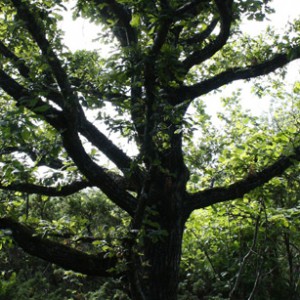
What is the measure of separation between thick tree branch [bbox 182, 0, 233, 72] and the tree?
2 centimetres

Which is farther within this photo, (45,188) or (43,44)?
(45,188)

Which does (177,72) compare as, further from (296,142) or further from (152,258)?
(152,258)

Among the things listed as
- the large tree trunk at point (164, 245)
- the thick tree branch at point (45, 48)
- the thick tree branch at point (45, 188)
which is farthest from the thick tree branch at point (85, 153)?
the thick tree branch at point (45, 188)

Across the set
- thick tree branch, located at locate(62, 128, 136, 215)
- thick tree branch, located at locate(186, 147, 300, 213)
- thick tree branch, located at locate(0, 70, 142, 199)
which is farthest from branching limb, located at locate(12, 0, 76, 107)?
thick tree branch, located at locate(186, 147, 300, 213)

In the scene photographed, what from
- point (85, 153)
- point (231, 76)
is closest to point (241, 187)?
point (231, 76)

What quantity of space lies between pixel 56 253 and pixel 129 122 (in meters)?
1.89

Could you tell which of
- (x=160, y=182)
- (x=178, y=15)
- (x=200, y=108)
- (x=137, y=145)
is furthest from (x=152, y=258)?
(x=200, y=108)

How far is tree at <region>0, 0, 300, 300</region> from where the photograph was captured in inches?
129

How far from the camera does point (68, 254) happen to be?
4.43 m

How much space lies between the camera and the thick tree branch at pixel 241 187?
506 centimetres

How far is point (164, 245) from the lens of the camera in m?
5.01

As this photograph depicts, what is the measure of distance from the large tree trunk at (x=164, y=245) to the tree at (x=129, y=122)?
1 cm

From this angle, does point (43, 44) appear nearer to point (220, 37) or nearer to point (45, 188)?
point (45, 188)

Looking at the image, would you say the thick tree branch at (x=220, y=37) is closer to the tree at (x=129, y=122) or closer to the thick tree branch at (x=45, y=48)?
the tree at (x=129, y=122)
